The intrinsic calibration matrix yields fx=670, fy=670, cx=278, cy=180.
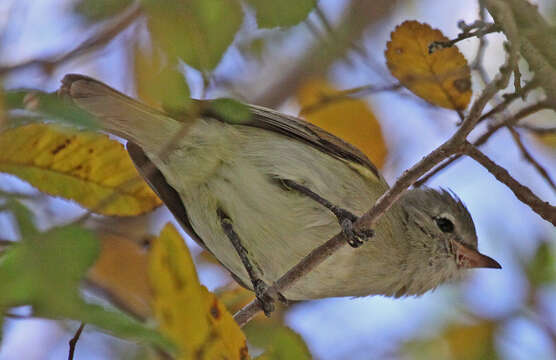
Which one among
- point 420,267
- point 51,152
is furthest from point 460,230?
point 51,152

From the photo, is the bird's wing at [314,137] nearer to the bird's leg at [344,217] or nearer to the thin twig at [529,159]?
the bird's leg at [344,217]

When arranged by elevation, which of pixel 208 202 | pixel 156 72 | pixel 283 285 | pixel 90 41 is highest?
pixel 90 41

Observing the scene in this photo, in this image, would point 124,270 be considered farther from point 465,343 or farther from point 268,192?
point 465,343

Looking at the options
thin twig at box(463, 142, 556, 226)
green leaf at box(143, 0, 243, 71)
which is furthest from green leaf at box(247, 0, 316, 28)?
thin twig at box(463, 142, 556, 226)

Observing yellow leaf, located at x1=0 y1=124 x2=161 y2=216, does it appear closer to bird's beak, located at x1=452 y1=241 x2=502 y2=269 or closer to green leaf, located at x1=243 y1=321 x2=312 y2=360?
green leaf, located at x1=243 y1=321 x2=312 y2=360

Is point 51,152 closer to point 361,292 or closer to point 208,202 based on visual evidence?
point 208,202

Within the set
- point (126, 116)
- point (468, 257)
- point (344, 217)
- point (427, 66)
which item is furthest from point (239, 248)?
point (468, 257)
